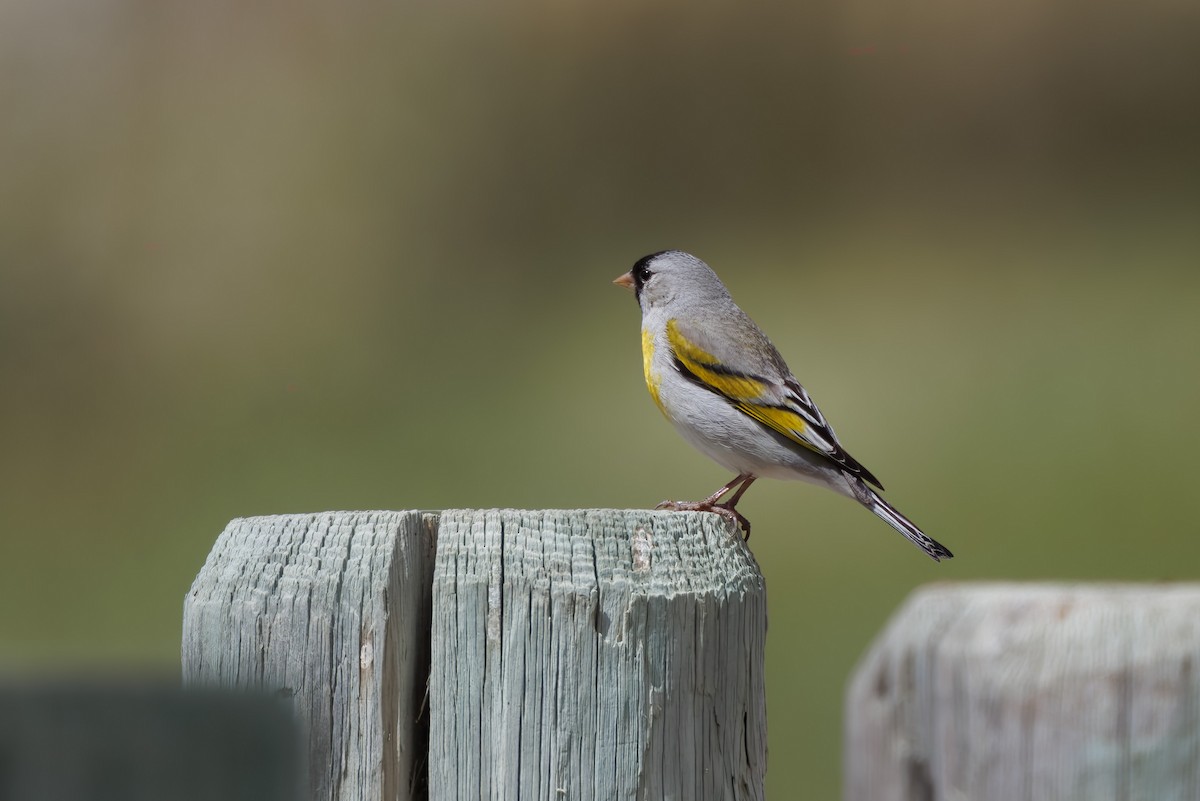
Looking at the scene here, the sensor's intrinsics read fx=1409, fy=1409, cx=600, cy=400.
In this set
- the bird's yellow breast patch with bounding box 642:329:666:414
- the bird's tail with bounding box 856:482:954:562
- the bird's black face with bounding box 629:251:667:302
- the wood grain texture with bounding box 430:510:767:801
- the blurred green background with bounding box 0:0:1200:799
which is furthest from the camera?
the blurred green background with bounding box 0:0:1200:799

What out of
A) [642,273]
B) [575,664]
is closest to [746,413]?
[642,273]

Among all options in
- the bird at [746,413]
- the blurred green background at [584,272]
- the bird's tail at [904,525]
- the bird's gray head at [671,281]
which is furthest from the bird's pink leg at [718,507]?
the blurred green background at [584,272]

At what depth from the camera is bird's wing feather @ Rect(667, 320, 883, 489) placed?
513cm

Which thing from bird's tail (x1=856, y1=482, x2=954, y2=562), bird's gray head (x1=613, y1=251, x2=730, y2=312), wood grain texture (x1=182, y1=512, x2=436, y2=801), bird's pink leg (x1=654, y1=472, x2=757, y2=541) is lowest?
bird's tail (x1=856, y1=482, x2=954, y2=562)

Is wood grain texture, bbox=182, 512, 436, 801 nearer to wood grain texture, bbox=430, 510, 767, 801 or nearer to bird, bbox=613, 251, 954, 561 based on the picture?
wood grain texture, bbox=430, 510, 767, 801

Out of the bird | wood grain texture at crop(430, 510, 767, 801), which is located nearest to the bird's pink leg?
the bird

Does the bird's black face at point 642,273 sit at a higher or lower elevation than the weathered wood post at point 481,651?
higher

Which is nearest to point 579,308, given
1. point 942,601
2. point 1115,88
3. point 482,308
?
point 482,308

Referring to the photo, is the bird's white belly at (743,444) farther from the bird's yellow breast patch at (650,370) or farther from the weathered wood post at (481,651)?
the weathered wood post at (481,651)

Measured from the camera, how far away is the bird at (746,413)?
16.9ft

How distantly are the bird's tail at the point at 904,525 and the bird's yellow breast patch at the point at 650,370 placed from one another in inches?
33.4

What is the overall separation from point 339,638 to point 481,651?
0.20m

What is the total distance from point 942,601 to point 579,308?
8.29 metres

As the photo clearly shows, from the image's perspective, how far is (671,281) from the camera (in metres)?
6.22
